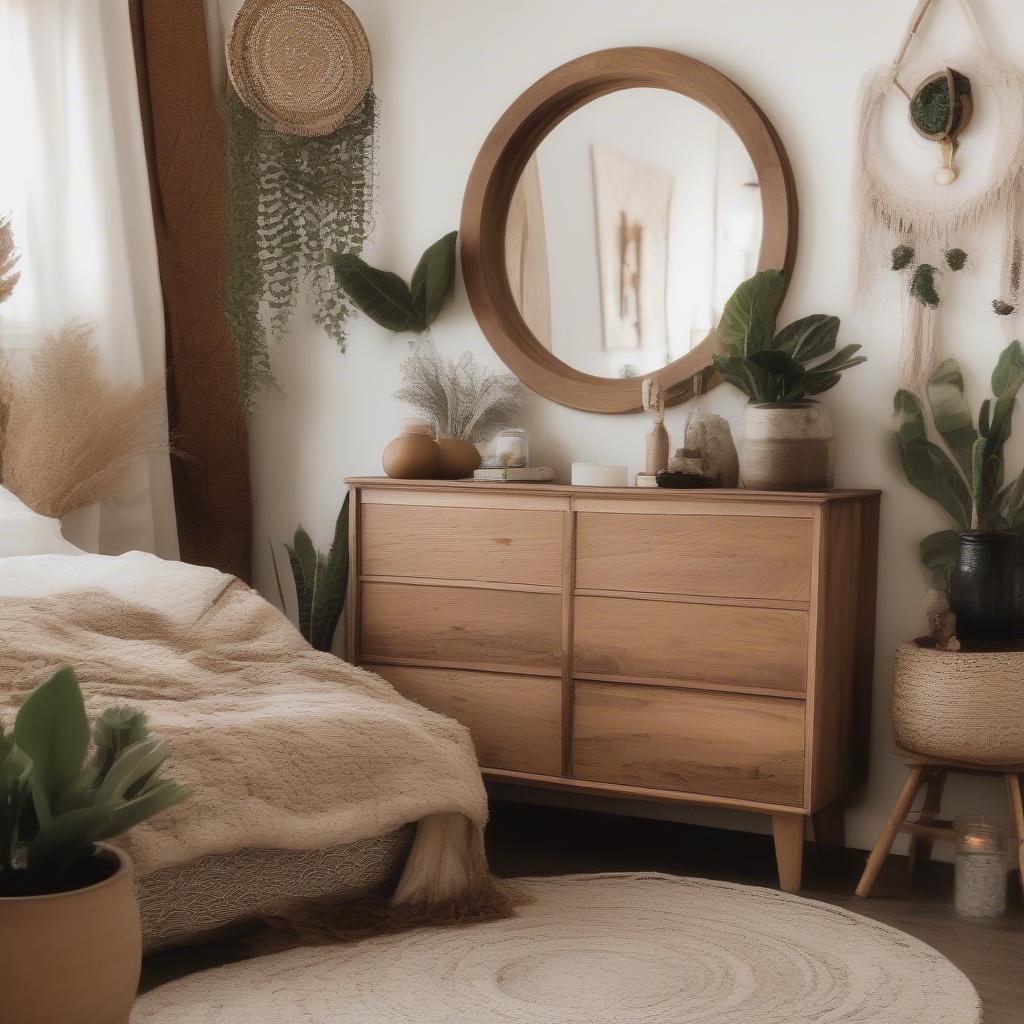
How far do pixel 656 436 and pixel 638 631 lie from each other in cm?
48

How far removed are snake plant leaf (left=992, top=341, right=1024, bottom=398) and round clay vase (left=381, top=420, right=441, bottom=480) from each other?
1342 millimetres

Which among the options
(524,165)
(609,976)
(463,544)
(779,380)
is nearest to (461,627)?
(463,544)

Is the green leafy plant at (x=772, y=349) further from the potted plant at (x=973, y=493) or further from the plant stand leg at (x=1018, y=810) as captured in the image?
the plant stand leg at (x=1018, y=810)

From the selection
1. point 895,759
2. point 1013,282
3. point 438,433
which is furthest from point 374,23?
point 895,759

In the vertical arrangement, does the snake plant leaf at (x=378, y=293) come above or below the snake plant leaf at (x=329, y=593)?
above

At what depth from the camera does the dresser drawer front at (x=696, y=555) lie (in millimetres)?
2807

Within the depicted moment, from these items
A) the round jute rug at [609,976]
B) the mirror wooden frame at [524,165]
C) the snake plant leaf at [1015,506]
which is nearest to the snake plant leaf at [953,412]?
the snake plant leaf at [1015,506]

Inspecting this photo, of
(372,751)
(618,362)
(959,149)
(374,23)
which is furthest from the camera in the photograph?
(374,23)

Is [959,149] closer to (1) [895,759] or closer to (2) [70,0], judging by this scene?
(1) [895,759]

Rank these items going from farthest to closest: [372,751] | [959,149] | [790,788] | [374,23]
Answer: [374,23] < [959,149] < [790,788] < [372,751]

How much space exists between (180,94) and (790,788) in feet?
8.46

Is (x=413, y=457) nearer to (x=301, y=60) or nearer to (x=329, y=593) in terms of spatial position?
(x=329, y=593)

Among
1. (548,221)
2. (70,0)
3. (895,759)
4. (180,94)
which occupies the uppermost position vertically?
(70,0)

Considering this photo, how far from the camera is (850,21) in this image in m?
3.11
